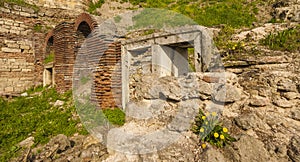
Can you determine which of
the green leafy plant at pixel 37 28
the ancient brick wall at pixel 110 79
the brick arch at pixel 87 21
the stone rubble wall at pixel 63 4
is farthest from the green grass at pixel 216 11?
the green leafy plant at pixel 37 28

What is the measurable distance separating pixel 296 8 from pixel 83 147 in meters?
8.85

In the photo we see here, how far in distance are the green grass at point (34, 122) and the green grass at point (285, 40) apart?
450 cm

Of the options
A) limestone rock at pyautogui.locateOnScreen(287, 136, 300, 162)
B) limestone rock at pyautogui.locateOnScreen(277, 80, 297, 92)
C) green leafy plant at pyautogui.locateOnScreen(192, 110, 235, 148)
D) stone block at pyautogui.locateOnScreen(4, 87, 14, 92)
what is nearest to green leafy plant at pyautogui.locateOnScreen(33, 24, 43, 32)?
stone block at pyautogui.locateOnScreen(4, 87, 14, 92)

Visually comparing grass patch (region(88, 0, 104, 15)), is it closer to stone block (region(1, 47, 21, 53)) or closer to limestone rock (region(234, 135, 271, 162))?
stone block (region(1, 47, 21, 53))

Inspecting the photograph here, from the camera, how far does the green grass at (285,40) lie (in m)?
3.08

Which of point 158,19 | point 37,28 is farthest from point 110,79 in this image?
point 37,28

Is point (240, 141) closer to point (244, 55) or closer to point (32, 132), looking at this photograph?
point (244, 55)

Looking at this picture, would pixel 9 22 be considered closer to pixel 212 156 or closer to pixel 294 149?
pixel 212 156

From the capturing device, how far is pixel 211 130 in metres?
2.85

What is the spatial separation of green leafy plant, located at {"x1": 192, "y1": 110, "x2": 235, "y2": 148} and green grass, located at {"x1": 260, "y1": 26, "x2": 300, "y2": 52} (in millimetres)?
1693

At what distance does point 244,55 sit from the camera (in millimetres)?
3305

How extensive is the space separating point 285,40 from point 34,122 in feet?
20.7

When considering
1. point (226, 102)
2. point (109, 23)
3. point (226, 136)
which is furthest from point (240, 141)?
point (109, 23)

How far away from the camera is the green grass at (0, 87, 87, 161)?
427cm
